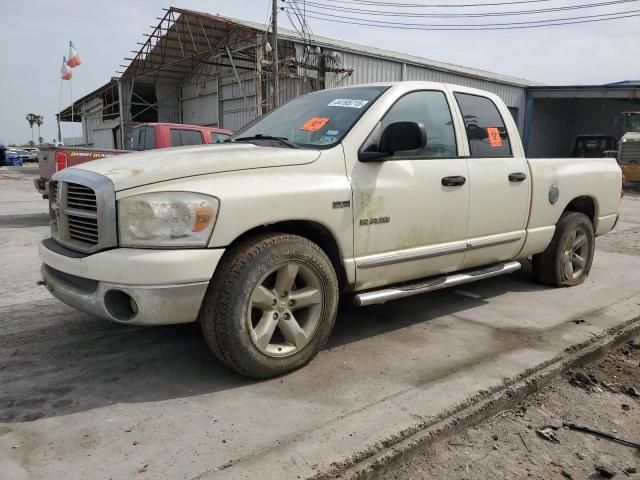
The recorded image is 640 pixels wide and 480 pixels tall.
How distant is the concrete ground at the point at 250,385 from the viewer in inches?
92.2

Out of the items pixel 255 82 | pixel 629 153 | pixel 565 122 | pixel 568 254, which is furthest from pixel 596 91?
pixel 568 254

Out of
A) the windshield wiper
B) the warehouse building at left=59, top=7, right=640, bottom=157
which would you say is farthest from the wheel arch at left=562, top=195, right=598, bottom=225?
the warehouse building at left=59, top=7, right=640, bottom=157

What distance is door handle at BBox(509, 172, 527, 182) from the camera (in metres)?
4.39

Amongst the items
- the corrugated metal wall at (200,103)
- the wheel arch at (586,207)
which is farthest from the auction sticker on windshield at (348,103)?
the corrugated metal wall at (200,103)

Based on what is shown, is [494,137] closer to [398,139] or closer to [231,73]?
[398,139]

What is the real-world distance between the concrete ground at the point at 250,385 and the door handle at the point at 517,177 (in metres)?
1.14

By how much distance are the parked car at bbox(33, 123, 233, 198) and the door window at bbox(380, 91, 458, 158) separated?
19.9ft

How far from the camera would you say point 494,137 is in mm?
4453

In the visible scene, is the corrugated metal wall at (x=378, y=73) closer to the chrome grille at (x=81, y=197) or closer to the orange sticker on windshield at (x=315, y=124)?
the orange sticker on windshield at (x=315, y=124)

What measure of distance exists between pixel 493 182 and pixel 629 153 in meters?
20.6

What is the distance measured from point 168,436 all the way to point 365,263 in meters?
1.61

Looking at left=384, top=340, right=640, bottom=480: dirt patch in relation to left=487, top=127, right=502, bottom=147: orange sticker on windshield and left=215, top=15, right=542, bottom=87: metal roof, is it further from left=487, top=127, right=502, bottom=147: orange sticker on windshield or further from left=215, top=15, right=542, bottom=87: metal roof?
left=215, top=15, right=542, bottom=87: metal roof

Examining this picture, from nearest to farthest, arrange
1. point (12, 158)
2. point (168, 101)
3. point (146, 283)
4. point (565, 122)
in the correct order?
point (146, 283) < point (168, 101) < point (565, 122) < point (12, 158)

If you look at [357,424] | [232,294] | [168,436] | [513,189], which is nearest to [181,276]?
[232,294]
